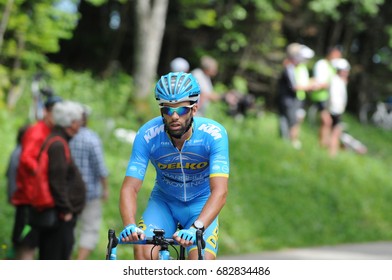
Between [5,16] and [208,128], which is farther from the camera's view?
[5,16]

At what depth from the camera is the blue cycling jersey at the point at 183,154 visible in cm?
730

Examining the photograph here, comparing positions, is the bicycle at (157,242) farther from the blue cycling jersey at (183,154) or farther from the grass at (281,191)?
the grass at (281,191)

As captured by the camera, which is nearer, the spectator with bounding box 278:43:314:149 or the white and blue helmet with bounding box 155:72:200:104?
the white and blue helmet with bounding box 155:72:200:104

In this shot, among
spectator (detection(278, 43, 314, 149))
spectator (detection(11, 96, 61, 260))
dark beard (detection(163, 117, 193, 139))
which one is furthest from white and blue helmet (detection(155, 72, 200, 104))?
spectator (detection(278, 43, 314, 149))

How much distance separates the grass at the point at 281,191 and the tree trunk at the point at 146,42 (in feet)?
3.98

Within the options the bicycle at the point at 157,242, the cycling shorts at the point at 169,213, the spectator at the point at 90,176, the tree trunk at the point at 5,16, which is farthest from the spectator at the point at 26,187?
the tree trunk at the point at 5,16

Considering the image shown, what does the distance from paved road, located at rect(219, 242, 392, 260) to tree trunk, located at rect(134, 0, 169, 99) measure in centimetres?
603

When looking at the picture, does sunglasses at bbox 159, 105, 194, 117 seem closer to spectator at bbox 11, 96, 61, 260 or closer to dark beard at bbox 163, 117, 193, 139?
dark beard at bbox 163, 117, 193, 139

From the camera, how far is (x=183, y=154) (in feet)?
24.7

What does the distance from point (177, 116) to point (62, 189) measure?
130 inches

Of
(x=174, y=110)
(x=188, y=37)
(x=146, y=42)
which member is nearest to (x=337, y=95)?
(x=146, y=42)

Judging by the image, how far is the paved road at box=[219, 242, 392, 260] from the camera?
14.6m

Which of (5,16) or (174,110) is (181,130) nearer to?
(174,110)
